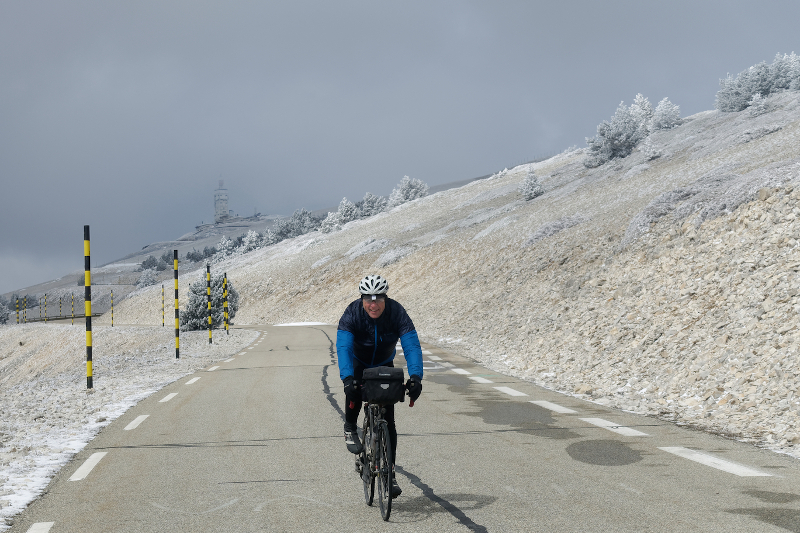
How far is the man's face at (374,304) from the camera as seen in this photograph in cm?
499

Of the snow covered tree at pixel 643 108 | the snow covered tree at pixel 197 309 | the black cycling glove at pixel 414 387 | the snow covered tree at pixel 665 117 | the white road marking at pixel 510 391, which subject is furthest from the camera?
the snow covered tree at pixel 643 108

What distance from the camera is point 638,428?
8109mm

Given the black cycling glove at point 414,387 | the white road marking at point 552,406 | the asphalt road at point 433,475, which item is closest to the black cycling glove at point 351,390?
the black cycling glove at point 414,387

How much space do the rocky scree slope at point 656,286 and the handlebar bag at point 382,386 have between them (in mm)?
4576

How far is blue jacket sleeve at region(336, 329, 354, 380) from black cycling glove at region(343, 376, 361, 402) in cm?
4

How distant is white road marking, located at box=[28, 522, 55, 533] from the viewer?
4523 mm

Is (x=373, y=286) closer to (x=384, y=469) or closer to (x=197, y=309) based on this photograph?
(x=384, y=469)

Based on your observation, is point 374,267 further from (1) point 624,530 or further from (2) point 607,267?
(1) point 624,530

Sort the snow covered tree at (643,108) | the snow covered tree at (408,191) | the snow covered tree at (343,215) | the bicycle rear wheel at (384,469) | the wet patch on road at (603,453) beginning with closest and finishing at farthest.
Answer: the bicycle rear wheel at (384,469)
the wet patch on road at (603,453)
the snow covered tree at (643,108)
the snow covered tree at (343,215)
the snow covered tree at (408,191)

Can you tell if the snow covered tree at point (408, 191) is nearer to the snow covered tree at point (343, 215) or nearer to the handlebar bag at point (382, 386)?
the snow covered tree at point (343, 215)

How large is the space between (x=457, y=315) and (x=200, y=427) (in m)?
20.9

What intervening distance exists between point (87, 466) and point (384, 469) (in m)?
3.37

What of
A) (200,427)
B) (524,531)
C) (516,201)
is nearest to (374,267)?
(516,201)

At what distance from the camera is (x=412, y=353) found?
5098mm
